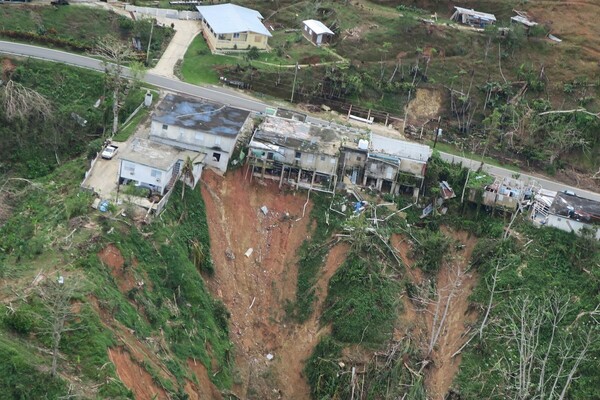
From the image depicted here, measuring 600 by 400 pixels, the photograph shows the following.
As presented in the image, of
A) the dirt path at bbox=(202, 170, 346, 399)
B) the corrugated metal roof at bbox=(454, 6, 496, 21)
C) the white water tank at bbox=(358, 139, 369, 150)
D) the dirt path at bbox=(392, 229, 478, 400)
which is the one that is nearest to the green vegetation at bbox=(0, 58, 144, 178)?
the dirt path at bbox=(202, 170, 346, 399)

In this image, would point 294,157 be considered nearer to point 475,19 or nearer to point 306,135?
point 306,135

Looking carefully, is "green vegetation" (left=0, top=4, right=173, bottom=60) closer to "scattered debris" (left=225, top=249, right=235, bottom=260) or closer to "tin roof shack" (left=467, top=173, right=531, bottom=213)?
"scattered debris" (left=225, top=249, right=235, bottom=260)

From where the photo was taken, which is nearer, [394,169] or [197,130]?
[197,130]

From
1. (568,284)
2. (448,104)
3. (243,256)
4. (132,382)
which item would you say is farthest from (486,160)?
(132,382)

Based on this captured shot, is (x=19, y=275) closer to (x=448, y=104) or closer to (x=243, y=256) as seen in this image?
(x=243, y=256)

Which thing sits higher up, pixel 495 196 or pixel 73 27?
pixel 73 27

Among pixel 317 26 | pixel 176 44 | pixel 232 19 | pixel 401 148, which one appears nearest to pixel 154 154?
pixel 401 148

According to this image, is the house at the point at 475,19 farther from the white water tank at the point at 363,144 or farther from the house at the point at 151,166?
the house at the point at 151,166
